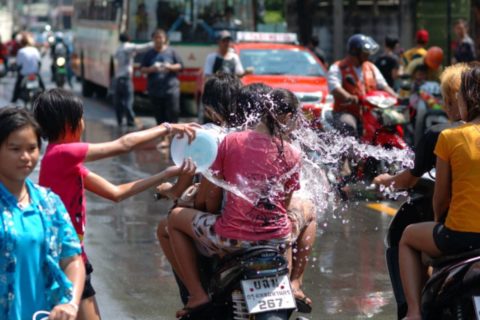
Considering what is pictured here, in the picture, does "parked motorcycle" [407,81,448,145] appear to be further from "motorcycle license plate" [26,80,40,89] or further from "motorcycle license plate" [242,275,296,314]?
"motorcycle license plate" [26,80,40,89]

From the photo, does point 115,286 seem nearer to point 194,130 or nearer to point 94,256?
point 94,256

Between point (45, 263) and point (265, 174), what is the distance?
1.69 metres

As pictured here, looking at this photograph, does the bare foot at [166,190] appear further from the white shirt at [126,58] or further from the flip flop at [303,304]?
the white shirt at [126,58]

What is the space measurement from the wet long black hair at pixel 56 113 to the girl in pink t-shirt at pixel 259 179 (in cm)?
83

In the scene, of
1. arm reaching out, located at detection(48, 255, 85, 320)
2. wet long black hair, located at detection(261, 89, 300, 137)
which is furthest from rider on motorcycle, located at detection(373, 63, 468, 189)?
arm reaching out, located at detection(48, 255, 85, 320)

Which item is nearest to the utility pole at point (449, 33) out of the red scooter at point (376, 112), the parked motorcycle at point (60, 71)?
the red scooter at point (376, 112)

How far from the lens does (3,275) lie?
420 centimetres

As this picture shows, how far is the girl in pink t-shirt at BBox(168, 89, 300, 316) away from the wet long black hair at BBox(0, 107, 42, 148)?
1.52 metres

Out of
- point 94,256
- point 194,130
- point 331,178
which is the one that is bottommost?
point 94,256

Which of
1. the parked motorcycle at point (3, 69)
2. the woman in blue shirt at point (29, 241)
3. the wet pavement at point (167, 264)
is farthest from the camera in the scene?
the parked motorcycle at point (3, 69)

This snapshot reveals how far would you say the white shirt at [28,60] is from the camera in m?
25.2

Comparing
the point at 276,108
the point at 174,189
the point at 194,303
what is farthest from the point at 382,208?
the point at 276,108

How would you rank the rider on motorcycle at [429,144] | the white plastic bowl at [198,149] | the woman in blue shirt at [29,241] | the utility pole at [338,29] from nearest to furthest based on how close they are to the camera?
the woman in blue shirt at [29,241], the white plastic bowl at [198,149], the rider on motorcycle at [429,144], the utility pole at [338,29]

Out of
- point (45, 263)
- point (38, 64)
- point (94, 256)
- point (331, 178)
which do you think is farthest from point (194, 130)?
point (38, 64)
